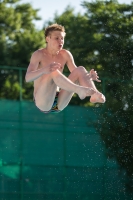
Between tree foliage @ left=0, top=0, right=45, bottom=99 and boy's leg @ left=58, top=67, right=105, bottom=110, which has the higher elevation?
boy's leg @ left=58, top=67, right=105, bottom=110

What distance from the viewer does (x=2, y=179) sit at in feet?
40.9

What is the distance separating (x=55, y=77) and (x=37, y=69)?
0.46 metres

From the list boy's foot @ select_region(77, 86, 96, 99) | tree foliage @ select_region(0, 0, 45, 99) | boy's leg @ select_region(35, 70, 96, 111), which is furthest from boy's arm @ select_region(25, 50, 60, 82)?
tree foliage @ select_region(0, 0, 45, 99)

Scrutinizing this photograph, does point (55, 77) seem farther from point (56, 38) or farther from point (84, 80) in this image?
point (56, 38)

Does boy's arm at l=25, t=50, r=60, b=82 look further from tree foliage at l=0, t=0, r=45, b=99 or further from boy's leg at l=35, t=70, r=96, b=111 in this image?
tree foliage at l=0, t=0, r=45, b=99

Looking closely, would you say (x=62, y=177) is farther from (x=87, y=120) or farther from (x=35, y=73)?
(x=35, y=73)

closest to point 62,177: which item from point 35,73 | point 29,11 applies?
point 35,73

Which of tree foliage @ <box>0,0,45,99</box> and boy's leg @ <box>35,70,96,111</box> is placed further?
tree foliage @ <box>0,0,45,99</box>

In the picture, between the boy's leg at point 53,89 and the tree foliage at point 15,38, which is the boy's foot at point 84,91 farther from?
the tree foliage at point 15,38

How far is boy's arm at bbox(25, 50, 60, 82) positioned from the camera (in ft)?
23.0

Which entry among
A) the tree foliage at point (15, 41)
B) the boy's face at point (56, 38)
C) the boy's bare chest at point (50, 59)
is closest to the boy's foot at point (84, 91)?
the boy's face at point (56, 38)

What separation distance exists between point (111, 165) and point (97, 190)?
579mm

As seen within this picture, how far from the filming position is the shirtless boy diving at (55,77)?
704cm

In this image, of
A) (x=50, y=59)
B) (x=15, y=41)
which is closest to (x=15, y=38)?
(x=15, y=41)
